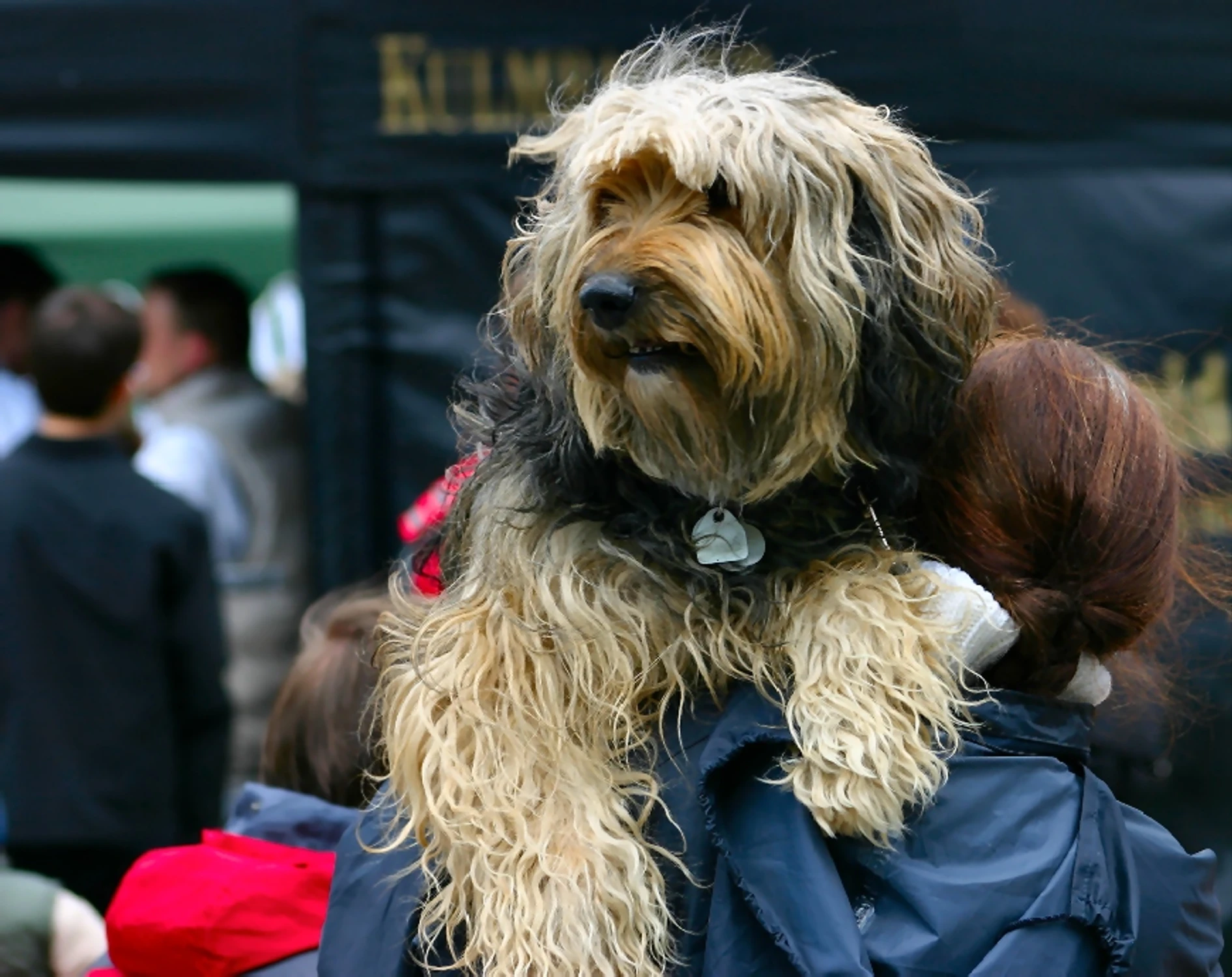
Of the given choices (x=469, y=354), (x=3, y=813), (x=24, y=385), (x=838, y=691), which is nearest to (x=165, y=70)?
(x=469, y=354)

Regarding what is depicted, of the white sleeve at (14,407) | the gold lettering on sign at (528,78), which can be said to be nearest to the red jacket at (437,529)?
the gold lettering on sign at (528,78)

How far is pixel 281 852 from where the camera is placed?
1979 mm

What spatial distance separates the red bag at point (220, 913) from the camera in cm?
187

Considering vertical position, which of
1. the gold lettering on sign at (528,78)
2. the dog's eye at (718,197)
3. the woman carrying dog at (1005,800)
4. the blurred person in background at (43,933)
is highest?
the dog's eye at (718,197)

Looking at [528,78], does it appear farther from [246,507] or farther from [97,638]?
[97,638]

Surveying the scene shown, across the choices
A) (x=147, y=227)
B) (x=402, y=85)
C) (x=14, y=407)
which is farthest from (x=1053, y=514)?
(x=147, y=227)

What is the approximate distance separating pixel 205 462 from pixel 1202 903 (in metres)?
3.78

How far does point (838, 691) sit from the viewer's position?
4.89ft

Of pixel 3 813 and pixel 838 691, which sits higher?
pixel 838 691

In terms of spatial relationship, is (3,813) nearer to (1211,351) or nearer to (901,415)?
(901,415)

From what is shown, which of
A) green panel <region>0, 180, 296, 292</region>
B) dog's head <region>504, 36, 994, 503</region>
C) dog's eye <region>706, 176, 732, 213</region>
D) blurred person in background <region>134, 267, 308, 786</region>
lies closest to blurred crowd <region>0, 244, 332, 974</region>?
blurred person in background <region>134, 267, 308, 786</region>

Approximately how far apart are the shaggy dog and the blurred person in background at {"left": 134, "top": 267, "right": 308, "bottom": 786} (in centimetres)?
332

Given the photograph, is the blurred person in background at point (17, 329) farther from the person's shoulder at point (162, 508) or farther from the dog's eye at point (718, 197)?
the dog's eye at point (718, 197)

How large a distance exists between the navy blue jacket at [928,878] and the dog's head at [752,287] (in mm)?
269
